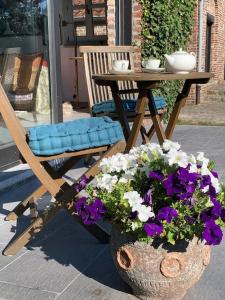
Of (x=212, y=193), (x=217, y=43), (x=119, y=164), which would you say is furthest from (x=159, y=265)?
(x=217, y=43)

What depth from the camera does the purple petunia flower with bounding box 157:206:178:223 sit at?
1.79 m

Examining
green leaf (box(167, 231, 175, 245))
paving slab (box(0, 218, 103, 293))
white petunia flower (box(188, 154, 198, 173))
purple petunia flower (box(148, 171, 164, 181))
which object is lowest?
paving slab (box(0, 218, 103, 293))

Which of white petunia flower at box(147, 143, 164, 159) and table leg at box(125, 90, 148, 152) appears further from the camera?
table leg at box(125, 90, 148, 152)

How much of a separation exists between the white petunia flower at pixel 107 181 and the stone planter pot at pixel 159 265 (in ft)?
0.70

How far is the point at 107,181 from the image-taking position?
1.99m

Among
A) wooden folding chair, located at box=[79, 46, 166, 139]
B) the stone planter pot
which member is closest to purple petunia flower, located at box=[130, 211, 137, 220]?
the stone planter pot

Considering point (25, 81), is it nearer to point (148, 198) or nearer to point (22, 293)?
point (22, 293)

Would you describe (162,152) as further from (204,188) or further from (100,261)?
(100,261)

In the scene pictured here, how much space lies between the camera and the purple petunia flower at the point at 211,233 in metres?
1.80

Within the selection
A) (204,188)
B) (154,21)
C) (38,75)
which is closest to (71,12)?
(154,21)

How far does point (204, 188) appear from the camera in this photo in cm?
186

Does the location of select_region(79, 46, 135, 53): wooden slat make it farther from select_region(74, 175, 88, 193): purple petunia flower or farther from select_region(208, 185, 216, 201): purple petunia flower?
select_region(208, 185, 216, 201): purple petunia flower

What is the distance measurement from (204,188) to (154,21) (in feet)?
16.9

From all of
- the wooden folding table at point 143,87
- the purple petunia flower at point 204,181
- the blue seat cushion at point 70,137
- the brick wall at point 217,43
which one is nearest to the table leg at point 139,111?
the wooden folding table at point 143,87
